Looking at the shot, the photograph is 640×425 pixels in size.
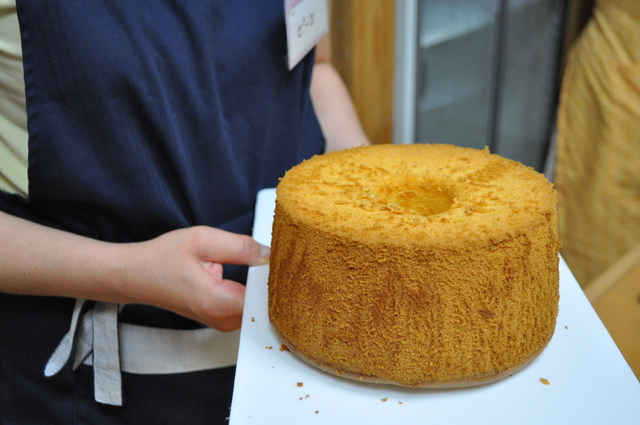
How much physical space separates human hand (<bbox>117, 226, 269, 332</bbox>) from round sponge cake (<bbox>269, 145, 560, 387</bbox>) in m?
0.07

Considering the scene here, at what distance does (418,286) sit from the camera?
0.53m

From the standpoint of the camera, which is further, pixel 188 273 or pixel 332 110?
pixel 332 110

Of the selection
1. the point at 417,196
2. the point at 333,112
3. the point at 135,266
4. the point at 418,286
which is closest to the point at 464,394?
the point at 418,286

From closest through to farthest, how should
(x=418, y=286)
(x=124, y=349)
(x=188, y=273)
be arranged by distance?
(x=418, y=286), (x=188, y=273), (x=124, y=349)

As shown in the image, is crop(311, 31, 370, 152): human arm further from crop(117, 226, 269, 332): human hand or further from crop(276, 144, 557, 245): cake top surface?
crop(117, 226, 269, 332): human hand

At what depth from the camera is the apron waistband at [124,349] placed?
0.73 metres

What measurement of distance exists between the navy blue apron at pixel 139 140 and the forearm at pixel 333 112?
175 mm

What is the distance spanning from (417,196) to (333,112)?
462 mm

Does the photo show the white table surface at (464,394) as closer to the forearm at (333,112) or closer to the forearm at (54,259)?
the forearm at (54,259)

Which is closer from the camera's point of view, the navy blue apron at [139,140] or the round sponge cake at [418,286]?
the round sponge cake at [418,286]

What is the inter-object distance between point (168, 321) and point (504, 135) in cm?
140

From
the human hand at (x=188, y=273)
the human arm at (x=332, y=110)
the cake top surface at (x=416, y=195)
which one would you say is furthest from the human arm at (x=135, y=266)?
the human arm at (x=332, y=110)

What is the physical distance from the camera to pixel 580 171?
1300 mm

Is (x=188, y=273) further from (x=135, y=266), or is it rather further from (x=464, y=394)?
(x=464, y=394)
